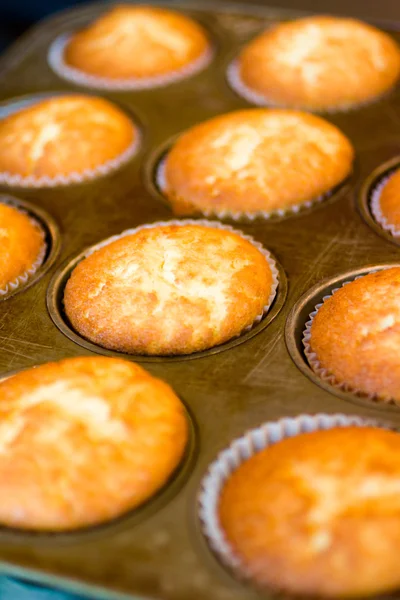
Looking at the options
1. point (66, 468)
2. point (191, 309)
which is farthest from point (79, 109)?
point (66, 468)

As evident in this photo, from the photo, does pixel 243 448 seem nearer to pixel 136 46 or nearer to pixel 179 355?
pixel 179 355

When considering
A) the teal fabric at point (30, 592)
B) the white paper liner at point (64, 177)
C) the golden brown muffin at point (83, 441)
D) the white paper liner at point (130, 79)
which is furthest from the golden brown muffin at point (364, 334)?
the white paper liner at point (130, 79)

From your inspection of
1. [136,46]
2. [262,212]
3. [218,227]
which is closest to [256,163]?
[262,212]

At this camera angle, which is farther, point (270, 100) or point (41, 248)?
point (270, 100)

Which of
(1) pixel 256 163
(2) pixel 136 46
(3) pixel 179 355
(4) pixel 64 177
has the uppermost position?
(2) pixel 136 46

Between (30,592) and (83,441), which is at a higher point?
(83,441)

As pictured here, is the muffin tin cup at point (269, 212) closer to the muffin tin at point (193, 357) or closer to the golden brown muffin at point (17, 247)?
the muffin tin at point (193, 357)

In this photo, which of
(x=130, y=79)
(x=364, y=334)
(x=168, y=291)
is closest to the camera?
(x=364, y=334)
